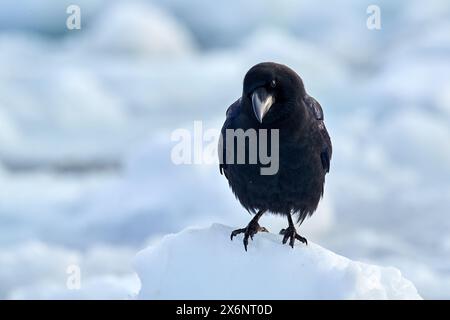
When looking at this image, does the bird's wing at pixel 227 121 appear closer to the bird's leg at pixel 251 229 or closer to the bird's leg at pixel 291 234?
the bird's leg at pixel 251 229

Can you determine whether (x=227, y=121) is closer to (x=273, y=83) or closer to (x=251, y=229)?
(x=273, y=83)

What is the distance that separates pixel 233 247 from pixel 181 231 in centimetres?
46

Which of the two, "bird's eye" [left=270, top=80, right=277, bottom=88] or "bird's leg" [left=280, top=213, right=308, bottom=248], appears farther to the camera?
"bird's leg" [left=280, top=213, right=308, bottom=248]

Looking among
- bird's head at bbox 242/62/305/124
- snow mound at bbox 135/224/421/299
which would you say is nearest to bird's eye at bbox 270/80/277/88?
bird's head at bbox 242/62/305/124

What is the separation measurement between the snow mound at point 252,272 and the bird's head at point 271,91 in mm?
1070

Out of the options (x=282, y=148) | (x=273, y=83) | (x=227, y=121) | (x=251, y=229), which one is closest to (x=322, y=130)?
(x=282, y=148)

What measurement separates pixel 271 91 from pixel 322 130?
900 millimetres

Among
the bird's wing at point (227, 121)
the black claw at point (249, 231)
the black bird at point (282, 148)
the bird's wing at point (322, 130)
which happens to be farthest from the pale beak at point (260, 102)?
the black claw at point (249, 231)

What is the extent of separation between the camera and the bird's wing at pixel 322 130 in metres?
5.83

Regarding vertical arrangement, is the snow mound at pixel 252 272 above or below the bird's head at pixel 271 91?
below

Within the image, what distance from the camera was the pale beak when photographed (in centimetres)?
522

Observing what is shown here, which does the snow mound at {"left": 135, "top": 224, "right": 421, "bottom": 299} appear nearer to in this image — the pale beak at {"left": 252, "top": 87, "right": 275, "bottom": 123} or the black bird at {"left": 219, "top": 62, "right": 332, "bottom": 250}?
the black bird at {"left": 219, "top": 62, "right": 332, "bottom": 250}

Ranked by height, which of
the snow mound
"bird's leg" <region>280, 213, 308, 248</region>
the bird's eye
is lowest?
the snow mound
